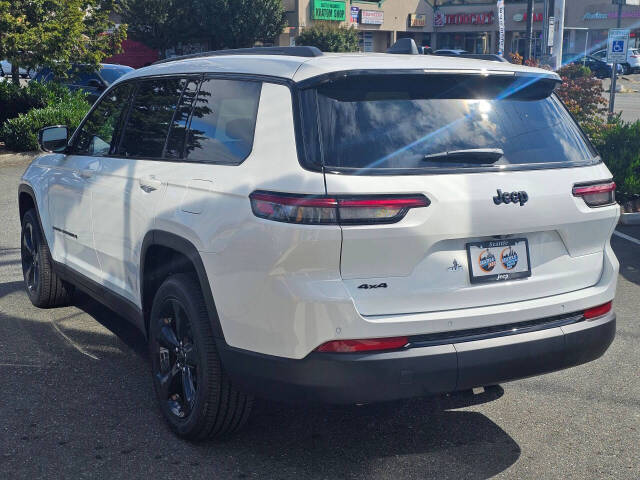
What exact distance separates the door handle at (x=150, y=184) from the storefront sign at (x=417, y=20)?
55.5 m

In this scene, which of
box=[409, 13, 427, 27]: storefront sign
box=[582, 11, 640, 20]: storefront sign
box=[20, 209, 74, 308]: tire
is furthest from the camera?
box=[582, 11, 640, 20]: storefront sign

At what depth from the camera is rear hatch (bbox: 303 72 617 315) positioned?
11.0 ft

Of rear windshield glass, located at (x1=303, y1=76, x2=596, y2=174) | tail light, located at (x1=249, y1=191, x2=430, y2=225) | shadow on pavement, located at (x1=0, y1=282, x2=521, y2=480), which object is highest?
rear windshield glass, located at (x1=303, y1=76, x2=596, y2=174)

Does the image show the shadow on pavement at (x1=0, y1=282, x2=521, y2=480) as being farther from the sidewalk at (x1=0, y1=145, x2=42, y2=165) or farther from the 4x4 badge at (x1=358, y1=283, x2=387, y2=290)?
the sidewalk at (x1=0, y1=145, x2=42, y2=165)

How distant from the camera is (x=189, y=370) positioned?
4059 mm

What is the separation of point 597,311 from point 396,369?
3.86 ft

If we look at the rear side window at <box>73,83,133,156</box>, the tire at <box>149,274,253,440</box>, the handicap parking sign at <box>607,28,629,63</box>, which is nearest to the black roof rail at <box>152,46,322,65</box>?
the rear side window at <box>73,83,133,156</box>

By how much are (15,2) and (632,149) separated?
12027 mm

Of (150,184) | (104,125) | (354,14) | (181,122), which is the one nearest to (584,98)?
(104,125)

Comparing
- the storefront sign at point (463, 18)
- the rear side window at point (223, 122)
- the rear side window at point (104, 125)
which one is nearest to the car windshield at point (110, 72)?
the rear side window at point (104, 125)

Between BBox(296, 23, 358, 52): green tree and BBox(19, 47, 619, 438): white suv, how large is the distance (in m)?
39.5

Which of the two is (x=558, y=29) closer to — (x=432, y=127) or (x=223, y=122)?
(x=223, y=122)

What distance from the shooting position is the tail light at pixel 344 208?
3.29 m

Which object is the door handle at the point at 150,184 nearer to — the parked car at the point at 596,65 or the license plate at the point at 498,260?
the license plate at the point at 498,260
